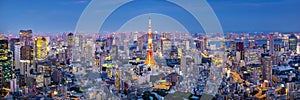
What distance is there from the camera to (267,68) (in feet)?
20.1

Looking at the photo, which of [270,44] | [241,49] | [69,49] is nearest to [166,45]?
[241,49]

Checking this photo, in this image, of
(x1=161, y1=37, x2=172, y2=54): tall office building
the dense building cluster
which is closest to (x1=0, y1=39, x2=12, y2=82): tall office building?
the dense building cluster

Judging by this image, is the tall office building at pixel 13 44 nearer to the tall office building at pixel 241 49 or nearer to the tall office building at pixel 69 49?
the tall office building at pixel 69 49

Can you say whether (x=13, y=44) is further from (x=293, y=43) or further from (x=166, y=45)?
(x=293, y=43)

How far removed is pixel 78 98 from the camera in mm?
4297

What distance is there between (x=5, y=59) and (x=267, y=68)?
4.50 meters

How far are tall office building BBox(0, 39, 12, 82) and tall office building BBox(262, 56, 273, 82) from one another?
13.1 ft

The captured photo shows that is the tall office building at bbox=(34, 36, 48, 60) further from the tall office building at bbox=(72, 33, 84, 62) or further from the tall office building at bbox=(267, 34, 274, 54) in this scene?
the tall office building at bbox=(267, 34, 274, 54)

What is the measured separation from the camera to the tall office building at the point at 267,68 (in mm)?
5582

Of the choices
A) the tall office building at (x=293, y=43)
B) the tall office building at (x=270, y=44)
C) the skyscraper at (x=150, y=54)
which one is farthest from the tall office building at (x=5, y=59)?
the tall office building at (x=293, y=43)

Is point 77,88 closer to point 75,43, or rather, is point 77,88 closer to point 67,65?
point 67,65

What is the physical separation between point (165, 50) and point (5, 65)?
9.60 feet

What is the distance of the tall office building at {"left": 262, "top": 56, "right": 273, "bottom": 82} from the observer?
5.58 m

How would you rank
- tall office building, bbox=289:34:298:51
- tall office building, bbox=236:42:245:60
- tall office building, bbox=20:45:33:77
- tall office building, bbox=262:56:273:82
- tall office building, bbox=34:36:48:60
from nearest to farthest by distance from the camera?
tall office building, bbox=262:56:273:82 → tall office building, bbox=20:45:33:77 → tall office building, bbox=289:34:298:51 → tall office building, bbox=236:42:245:60 → tall office building, bbox=34:36:48:60
